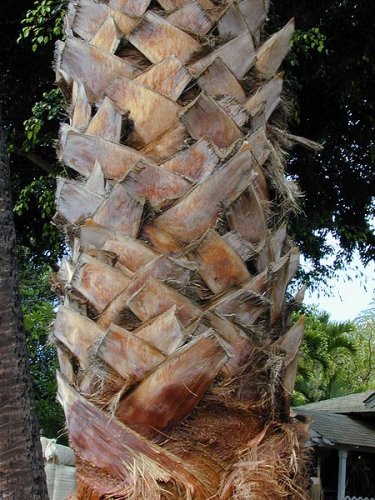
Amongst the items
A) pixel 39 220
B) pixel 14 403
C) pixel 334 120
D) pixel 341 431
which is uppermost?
pixel 334 120

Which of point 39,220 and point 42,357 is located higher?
point 39,220

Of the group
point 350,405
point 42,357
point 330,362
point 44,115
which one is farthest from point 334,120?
point 330,362

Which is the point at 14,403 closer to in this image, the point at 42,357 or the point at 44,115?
the point at 44,115

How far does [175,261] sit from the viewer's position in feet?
5.85

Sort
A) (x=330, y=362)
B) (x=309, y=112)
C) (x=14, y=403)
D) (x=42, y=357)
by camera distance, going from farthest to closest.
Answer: (x=330, y=362)
(x=42, y=357)
(x=309, y=112)
(x=14, y=403)

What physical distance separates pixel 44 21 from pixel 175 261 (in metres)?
6.69

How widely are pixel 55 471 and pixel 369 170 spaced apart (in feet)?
24.6

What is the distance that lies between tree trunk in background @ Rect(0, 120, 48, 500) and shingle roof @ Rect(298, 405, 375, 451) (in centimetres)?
1330

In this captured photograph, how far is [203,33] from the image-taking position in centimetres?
214

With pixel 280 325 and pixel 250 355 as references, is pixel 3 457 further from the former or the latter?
pixel 280 325

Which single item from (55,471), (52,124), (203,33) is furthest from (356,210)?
(203,33)

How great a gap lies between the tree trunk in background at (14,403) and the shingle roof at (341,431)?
43.6ft

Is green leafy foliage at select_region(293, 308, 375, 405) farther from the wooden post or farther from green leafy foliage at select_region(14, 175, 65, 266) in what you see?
green leafy foliage at select_region(14, 175, 65, 266)

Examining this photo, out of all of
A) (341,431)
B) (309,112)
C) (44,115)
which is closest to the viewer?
(44,115)
